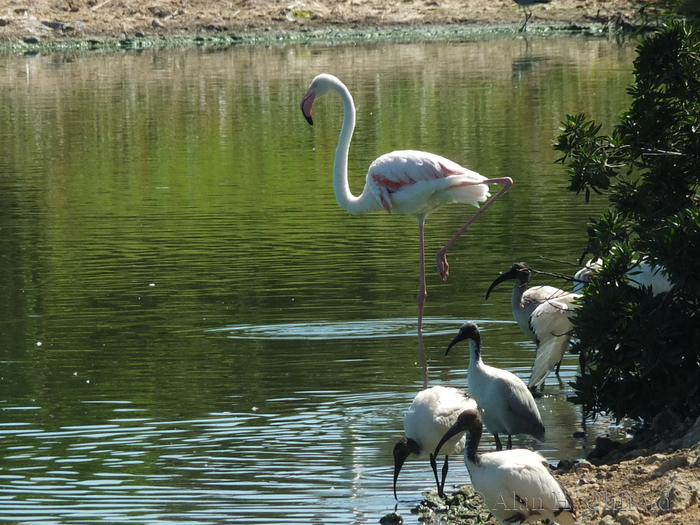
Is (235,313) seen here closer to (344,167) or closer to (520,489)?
(344,167)

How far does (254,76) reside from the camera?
42656 millimetres

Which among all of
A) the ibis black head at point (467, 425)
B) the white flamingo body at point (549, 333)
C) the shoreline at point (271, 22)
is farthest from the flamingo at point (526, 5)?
the ibis black head at point (467, 425)

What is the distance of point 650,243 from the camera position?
706 cm

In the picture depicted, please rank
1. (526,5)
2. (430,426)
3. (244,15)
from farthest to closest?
(244,15) < (526,5) < (430,426)

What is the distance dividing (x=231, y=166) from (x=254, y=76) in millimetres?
20517

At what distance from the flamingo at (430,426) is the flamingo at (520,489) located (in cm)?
91

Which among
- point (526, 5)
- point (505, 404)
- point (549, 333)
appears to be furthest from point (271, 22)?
point (505, 404)

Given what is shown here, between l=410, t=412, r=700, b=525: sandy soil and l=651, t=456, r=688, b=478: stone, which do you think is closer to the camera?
l=410, t=412, r=700, b=525: sandy soil

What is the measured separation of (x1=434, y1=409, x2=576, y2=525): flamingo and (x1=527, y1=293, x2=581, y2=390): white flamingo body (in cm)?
246

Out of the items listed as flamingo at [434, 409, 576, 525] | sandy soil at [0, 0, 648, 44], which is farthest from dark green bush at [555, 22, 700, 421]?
sandy soil at [0, 0, 648, 44]

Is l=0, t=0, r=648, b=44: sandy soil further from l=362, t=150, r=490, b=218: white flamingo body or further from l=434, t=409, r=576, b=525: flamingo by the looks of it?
l=434, t=409, r=576, b=525: flamingo

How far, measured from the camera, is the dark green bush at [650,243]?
7055mm

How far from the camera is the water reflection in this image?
739 cm

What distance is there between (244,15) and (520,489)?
60.6 m
